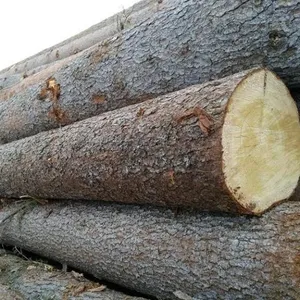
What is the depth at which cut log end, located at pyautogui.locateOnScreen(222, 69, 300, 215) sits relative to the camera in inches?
59.8

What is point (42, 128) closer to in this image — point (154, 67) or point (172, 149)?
point (154, 67)

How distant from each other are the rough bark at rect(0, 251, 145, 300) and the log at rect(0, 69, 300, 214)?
0.50m

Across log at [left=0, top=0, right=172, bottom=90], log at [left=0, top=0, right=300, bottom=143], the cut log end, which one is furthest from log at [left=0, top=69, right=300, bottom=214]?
log at [left=0, top=0, right=172, bottom=90]

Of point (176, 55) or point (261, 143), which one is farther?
point (176, 55)

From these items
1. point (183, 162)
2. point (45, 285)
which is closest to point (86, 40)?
point (45, 285)

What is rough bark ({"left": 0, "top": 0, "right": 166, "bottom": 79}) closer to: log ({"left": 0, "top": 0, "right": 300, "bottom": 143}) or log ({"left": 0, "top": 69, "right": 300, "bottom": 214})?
log ({"left": 0, "top": 0, "right": 300, "bottom": 143})

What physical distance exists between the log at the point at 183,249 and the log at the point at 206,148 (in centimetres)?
10

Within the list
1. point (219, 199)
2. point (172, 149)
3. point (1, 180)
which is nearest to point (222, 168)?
point (219, 199)

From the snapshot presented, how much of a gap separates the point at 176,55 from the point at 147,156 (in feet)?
1.86

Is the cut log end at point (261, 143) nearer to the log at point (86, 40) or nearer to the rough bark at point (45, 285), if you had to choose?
the rough bark at point (45, 285)

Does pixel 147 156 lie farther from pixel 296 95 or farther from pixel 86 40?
pixel 86 40

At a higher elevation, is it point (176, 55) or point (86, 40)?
point (86, 40)

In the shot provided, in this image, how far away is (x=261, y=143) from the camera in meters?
1.61

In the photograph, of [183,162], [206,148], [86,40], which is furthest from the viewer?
[86,40]
